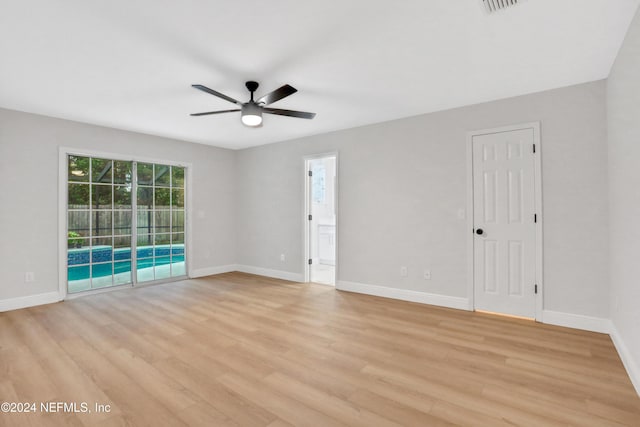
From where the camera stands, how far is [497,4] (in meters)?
1.93

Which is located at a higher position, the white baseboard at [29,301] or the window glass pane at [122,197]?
the window glass pane at [122,197]

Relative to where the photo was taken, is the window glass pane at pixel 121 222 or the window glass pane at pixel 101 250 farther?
the window glass pane at pixel 121 222

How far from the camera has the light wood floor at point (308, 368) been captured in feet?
5.98

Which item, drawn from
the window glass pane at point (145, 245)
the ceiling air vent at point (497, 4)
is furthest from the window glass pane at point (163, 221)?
the ceiling air vent at point (497, 4)

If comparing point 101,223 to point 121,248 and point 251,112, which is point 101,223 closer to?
point 121,248

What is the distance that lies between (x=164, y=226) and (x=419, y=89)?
4780 mm

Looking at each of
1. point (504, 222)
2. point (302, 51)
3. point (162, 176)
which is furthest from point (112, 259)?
point (504, 222)

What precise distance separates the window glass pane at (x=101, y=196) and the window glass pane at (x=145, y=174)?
0.48 metres

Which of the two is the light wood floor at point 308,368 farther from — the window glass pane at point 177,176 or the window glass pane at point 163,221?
the window glass pane at point 177,176

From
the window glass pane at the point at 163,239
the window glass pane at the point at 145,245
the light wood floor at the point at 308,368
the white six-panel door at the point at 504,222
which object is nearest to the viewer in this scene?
the light wood floor at the point at 308,368

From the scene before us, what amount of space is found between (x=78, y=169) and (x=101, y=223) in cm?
88

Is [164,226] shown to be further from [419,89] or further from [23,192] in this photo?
[419,89]

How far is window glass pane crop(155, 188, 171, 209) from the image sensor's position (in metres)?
5.39

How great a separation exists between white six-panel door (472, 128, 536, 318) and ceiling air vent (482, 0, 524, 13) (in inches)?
74.6
